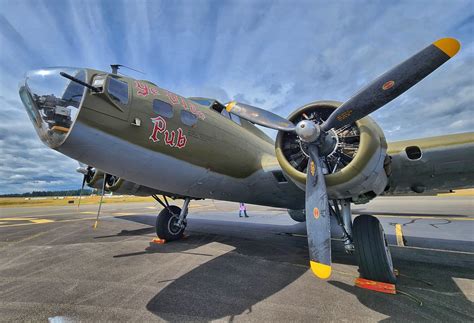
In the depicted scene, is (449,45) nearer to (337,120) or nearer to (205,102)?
(337,120)

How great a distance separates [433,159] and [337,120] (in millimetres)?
2293

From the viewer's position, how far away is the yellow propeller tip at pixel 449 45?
2.90m

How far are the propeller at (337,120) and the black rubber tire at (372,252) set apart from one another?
1.21m

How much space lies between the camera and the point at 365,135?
3859 millimetres

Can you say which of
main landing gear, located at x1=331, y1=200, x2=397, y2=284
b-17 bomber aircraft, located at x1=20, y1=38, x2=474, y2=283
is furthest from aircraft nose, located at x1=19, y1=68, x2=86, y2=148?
main landing gear, located at x1=331, y1=200, x2=397, y2=284

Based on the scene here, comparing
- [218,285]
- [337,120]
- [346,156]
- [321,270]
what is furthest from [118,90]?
[321,270]

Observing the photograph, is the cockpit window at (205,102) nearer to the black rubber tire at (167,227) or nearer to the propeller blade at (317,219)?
the propeller blade at (317,219)

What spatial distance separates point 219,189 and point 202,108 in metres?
2.14

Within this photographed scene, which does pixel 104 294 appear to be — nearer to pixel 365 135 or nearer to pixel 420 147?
pixel 365 135

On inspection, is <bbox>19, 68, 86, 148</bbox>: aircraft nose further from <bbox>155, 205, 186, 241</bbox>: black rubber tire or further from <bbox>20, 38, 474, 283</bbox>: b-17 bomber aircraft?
<bbox>155, 205, 186, 241</bbox>: black rubber tire

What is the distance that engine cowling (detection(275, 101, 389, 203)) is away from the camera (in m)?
3.80

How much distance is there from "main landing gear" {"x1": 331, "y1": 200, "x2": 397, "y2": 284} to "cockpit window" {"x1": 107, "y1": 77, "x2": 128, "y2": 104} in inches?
190

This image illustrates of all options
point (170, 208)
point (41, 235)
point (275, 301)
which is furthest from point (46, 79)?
point (41, 235)

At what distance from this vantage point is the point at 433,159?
4484 mm
